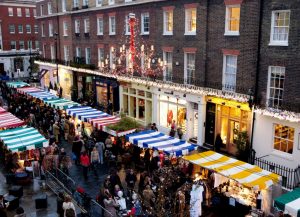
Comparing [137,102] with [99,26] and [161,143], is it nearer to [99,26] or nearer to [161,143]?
[99,26]

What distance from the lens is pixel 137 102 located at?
30.2 meters

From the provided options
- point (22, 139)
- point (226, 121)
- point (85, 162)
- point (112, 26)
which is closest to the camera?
point (22, 139)

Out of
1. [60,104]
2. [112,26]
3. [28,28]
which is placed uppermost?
[28,28]

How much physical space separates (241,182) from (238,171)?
3.15 ft

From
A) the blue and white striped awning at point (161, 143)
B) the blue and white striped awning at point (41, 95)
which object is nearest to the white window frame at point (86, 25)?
the blue and white striped awning at point (41, 95)

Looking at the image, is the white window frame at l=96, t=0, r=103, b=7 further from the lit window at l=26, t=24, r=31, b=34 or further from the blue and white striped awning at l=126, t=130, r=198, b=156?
the lit window at l=26, t=24, r=31, b=34

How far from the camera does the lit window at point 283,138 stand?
59.1 ft

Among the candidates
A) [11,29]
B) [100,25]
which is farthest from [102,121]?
[11,29]

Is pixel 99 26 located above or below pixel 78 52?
above

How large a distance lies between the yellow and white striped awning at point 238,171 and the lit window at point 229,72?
245 inches

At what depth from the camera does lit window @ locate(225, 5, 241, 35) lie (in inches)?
801

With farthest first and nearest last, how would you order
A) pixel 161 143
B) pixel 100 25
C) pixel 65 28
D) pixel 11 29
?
1. pixel 11 29
2. pixel 65 28
3. pixel 100 25
4. pixel 161 143

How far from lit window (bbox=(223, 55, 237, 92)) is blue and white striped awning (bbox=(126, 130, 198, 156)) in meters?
5.56

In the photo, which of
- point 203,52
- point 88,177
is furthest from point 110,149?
point 203,52
